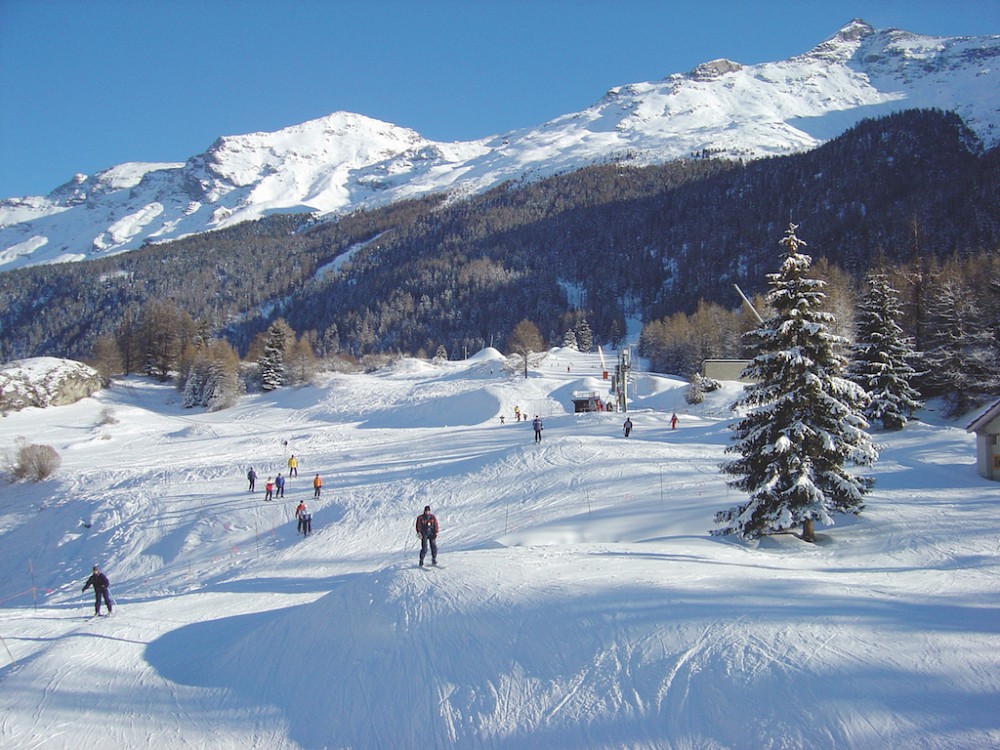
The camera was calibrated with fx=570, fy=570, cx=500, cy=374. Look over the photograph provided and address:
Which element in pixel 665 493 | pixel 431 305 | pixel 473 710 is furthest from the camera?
pixel 431 305

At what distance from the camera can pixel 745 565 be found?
11039 millimetres

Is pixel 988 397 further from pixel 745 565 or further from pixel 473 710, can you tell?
pixel 473 710

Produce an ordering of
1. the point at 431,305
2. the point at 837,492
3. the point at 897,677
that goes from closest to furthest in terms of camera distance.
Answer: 1. the point at 897,677
2. the point at 837,492
3. the point at 431,305

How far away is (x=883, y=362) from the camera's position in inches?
1136

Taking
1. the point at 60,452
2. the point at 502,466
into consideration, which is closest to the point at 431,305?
the point at 60,452

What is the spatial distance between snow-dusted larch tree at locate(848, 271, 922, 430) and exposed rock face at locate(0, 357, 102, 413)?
70.4 m

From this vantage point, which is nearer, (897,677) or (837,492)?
(897,677)

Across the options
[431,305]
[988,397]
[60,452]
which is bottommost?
[60,452]

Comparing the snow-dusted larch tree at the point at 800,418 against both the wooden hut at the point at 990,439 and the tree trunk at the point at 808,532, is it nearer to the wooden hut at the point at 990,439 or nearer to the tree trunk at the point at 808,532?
the tree trunk at the point at 808,532

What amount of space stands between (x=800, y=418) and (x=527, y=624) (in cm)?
931

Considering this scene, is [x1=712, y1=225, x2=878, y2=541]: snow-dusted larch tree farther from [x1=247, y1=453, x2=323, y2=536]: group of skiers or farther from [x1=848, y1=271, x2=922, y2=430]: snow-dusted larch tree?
[x1=848, y1=271, x2=922, y2=430]: snow-dusted larch tree

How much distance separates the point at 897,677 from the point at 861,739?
1.15m

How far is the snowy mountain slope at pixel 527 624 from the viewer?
20.4ft

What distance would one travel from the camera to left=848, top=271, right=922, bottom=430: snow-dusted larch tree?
29.0 meters
